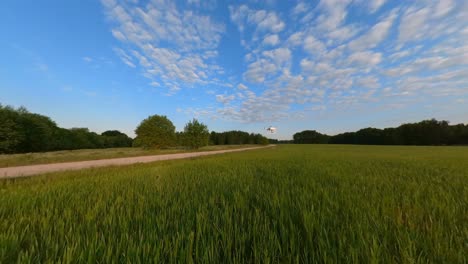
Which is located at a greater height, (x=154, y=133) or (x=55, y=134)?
(x=55, y=134)

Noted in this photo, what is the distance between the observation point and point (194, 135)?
53031mm

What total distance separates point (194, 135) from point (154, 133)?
1149cm

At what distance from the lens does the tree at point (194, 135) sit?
52.6 metres

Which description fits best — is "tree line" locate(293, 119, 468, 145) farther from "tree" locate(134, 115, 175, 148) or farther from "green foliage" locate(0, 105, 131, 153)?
"green foliage" locate(0, 105, 131, 153)

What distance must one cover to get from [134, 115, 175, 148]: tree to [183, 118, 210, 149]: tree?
5258 millimetres

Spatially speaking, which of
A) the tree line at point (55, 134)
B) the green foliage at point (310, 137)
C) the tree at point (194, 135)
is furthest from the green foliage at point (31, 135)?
the green foliage at point (310, 137)

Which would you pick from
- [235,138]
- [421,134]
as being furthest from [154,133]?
[421,134]

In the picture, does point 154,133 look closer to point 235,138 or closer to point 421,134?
point 235,138

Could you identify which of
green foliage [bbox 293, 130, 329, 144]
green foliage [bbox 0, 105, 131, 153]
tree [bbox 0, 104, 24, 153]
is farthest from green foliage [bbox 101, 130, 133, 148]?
green foliage [bbox 293, 130, 329, 144]

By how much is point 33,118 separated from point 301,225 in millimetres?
73272

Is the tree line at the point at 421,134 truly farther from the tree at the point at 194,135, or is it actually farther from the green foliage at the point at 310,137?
the tree at the point at 194,135

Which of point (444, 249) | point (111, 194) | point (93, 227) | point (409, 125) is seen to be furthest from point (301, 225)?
point (409, 125)

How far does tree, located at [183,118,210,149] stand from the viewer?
52.6m

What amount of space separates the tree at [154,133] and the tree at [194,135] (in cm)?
526
